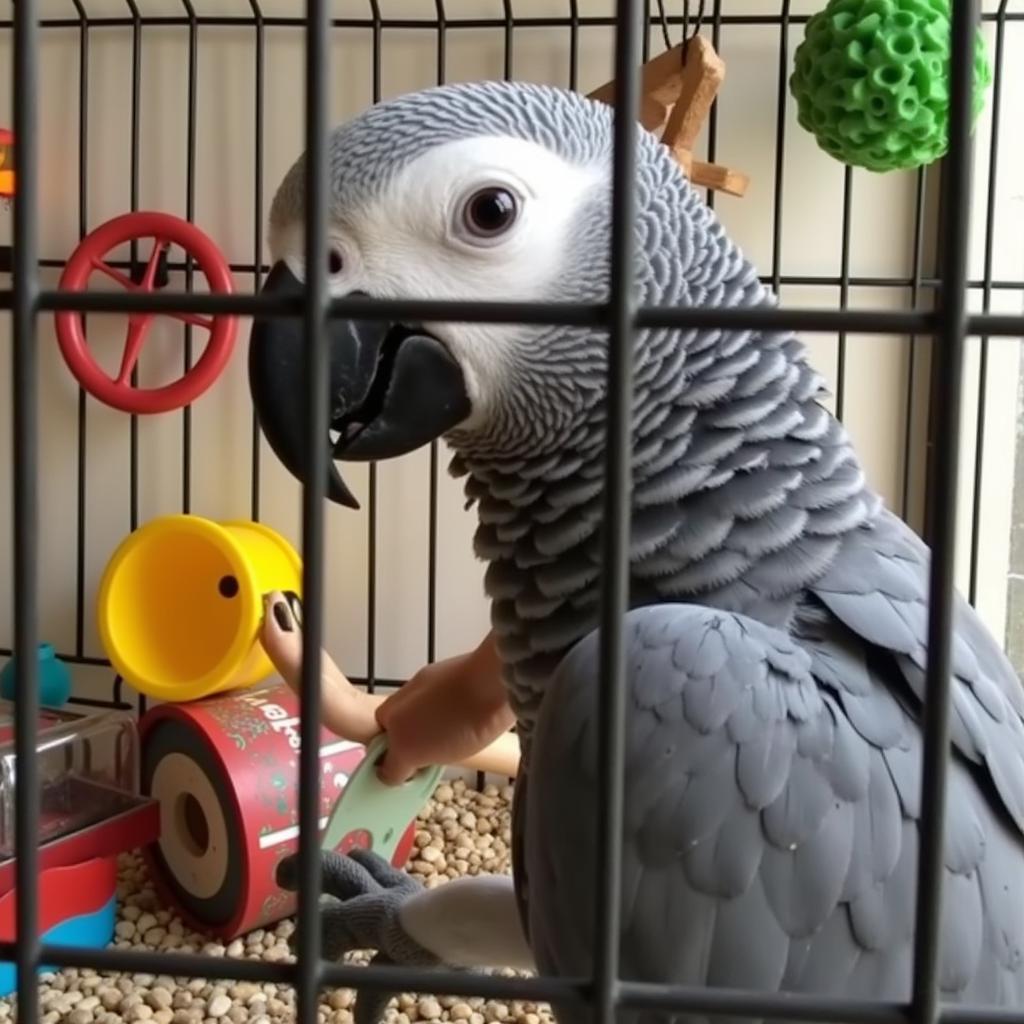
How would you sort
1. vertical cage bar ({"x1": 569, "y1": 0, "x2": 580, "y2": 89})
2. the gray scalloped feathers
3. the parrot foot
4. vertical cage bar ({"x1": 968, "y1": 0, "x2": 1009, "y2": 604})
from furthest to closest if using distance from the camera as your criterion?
vertical cage bar ({"x1": 569, "y1": 0, "x2": 580, "y2": 89}) → vertical cage bar ({"x1": 968, "y1": 0, "x2": 1009, "y2": 604}) → the parrot foot → the gray scalloped feathers

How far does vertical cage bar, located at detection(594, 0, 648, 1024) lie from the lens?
1.16 ft

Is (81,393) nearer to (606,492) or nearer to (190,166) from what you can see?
(190,166)

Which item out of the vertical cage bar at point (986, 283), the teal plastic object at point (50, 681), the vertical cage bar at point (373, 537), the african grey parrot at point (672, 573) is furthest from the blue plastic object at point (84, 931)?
the vertical cage bar at point (986, 283)

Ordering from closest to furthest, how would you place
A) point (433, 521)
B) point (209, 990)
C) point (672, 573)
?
point (672, 573)
point (209, 990)
point (433, 521)

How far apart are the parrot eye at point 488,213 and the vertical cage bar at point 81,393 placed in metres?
1.14

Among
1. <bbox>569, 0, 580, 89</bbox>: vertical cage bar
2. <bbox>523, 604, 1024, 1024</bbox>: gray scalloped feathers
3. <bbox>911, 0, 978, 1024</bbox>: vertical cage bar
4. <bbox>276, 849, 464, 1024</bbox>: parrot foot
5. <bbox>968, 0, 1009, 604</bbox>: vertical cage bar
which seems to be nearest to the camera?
<bbox>911, 0, 978, 1024</bbox>: vertical cage bar

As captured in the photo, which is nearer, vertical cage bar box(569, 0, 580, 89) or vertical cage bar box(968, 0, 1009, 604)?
vertical cage bar box(968, 0, 1009, 604)

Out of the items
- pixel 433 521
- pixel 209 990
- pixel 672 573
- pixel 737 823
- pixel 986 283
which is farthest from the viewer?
pixel 433 521

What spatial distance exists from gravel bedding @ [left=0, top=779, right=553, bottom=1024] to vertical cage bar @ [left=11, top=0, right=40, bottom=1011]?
866 millimetres

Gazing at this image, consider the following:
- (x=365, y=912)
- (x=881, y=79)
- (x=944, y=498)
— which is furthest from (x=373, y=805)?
(x=944, y=498)

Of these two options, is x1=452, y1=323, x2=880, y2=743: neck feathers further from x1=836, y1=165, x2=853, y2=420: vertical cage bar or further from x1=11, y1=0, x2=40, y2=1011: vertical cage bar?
x1=836, y1=165, x2=853, y2=420: vertical cage bar

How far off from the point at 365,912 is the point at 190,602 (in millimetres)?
792

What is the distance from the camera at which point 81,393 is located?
75.7 inches

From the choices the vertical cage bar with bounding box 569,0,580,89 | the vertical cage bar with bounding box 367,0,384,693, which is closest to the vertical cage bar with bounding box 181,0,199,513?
the vertical cage bar with bounding box 367,0,384,693
